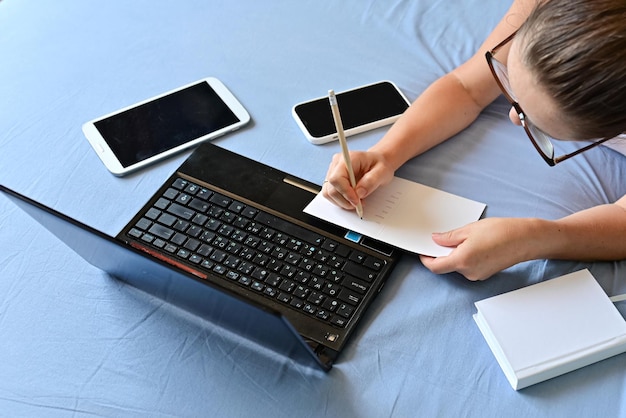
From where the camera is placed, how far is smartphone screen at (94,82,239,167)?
37.9 inches

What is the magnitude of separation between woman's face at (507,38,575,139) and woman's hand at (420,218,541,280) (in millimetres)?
118

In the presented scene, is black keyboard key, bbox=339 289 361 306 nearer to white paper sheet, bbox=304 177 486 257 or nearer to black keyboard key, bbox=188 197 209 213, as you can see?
white paper sheet, bbox=304 177 486 257

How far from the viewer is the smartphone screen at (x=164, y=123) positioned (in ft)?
3.15

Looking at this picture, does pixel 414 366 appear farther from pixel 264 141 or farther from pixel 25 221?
pixel 25 221

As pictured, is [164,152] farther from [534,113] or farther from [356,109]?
[534,113]

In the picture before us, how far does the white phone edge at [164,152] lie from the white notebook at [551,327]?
0.46 m

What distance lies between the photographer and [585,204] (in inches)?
34.8

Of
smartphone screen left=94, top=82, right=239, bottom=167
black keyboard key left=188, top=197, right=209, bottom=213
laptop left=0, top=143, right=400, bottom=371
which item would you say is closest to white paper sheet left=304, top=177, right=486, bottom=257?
laptop left=0, top=143, right=400, bottom=371

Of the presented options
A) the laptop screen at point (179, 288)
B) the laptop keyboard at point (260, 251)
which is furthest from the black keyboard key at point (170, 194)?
the laptop screen at point (179, 288)

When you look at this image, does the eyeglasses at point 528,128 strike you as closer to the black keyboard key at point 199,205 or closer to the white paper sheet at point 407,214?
the white paper sheet at point 407,214

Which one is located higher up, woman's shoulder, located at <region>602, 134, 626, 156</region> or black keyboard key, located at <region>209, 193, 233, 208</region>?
woman's shoulder, located at <region>602, 134, 626, 156</region>

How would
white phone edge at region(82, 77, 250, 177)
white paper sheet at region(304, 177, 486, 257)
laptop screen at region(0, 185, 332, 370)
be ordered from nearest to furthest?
laptop screen at region(0, 185, 332, 370), white paper sheet at region(304, 177, 486, 257), white phone edge at region(82, 77, 250, 177)

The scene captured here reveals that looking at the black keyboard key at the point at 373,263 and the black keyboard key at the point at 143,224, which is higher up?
the black keyboard key at the point at 373,263

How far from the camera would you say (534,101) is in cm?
73
